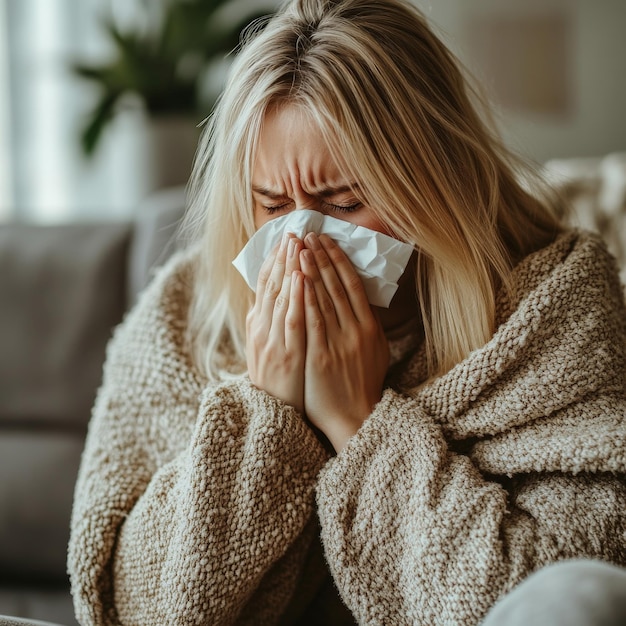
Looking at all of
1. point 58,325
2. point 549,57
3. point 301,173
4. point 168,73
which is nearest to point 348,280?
point 301,173

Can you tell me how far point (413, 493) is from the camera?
861mm

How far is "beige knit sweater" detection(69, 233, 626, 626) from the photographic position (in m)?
0.82

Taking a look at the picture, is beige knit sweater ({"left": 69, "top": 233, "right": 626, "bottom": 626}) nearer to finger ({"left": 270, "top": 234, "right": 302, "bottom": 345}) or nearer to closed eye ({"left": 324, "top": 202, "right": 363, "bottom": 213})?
finger ({"left": 270, "top": 234, "right": 302, "bottom": 345})

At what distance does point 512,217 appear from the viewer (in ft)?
3.33

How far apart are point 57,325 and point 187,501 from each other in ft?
2.20

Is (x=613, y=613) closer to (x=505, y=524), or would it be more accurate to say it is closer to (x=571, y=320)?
(x=505, y=524)

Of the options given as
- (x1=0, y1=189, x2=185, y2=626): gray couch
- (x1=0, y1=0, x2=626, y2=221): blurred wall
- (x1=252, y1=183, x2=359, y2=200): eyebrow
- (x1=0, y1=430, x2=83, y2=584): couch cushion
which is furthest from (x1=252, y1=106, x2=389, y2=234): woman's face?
(x1=0, y1=0, x2=626, y2=221): blurred wall

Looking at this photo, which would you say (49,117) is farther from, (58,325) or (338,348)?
(338,348)

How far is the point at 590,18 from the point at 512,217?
211 centimetres

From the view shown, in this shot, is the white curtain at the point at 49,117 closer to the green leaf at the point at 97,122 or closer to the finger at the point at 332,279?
the green leaf at the point at 97,122

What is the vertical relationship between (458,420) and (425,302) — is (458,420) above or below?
below

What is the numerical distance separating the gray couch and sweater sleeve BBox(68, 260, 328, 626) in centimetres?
34

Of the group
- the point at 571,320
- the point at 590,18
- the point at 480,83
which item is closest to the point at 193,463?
the point at 571,320

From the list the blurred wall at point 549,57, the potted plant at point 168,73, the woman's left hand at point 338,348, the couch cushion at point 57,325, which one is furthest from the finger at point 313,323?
the blurred wall at point 549,57
